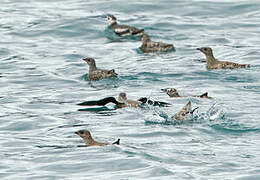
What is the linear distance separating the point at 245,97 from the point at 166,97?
173 centimetres

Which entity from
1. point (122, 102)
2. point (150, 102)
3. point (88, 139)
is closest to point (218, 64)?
point (150, 102)

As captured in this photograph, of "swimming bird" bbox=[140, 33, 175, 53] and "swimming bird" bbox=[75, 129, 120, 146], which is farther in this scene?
"swimming bird" bbox=[140, 33, 175, 53]

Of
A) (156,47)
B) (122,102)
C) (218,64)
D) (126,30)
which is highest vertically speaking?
(126,30)

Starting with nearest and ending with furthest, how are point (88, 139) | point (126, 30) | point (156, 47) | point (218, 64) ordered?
point (88, 139) → point (218, 64) → point (156, 47) → point (126, 30)

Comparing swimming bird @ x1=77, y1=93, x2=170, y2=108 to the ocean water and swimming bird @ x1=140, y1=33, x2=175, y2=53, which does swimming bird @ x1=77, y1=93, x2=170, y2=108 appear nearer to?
the ocean water

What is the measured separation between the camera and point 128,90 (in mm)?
19672

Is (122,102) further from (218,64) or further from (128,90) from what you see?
(218,64)

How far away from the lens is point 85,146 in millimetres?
14609

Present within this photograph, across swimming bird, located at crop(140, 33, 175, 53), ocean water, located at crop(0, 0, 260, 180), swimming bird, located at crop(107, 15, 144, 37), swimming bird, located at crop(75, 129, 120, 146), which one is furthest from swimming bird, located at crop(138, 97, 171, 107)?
swimming bird, located at crop(107, 15, 144, 37)

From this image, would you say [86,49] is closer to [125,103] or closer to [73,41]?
[73,41]

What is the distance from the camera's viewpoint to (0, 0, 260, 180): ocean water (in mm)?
13523

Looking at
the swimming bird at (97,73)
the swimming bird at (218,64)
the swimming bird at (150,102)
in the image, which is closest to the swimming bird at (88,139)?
the swimming bird at (150,102)

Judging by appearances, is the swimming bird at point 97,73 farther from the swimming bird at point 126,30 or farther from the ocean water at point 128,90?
the swimming bird at point 126,30

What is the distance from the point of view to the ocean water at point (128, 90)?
44.4 ft
